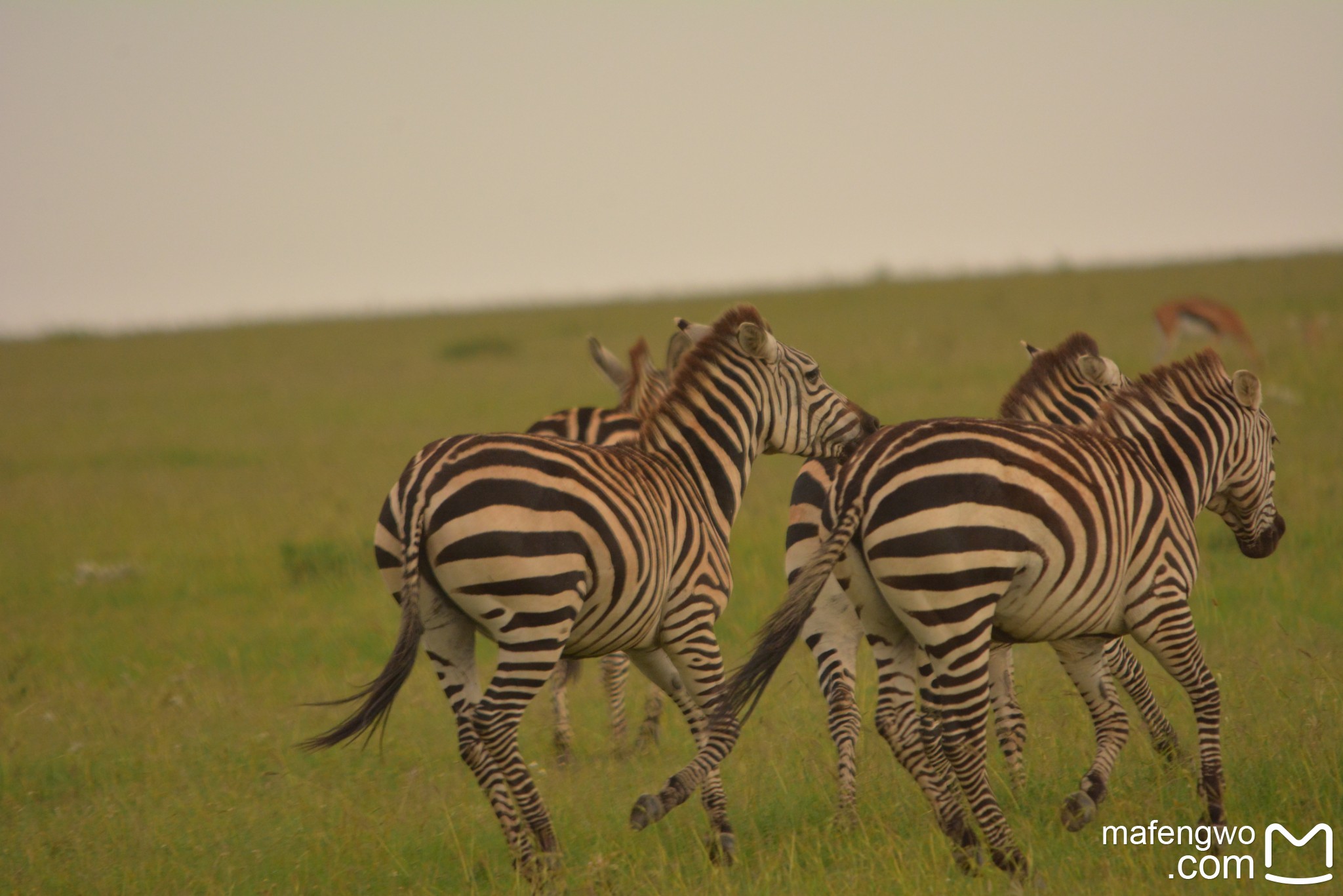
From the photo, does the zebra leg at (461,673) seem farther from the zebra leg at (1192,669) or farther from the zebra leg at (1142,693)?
the zebra leg at (1142,693)

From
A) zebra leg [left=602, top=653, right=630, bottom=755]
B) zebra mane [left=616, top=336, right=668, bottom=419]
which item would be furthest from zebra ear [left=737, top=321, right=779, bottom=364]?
zebra leg [left=602, top=653, right=630, bottom=755]

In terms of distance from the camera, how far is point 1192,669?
4.73 meters

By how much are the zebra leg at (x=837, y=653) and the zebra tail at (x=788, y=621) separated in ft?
2.92

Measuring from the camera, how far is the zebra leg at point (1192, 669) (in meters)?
4.63

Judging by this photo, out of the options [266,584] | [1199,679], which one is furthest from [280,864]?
[266,584]

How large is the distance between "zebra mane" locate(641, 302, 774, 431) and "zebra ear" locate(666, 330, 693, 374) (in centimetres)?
95

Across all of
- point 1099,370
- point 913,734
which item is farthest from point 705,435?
point 1099,370

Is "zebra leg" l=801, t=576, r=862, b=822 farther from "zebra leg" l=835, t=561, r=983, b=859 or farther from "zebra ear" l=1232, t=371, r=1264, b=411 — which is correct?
"zebra ear" l=1232, t=371, r=1264, b=411

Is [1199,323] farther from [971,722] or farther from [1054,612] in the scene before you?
[971,722]

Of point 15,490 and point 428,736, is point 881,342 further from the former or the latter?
point 428,736

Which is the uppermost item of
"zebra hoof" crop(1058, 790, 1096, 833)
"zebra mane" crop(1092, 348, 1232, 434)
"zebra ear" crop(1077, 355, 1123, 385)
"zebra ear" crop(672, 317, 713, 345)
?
"zebra ear" crop(672, 317, 713, 345)

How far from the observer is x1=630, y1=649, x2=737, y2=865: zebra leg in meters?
4.70

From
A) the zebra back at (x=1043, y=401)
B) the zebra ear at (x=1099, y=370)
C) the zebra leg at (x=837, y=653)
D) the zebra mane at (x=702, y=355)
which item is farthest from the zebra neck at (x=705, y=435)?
the zebra ear at (x=1099, y=370)

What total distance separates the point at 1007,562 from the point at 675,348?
12.2 feet
